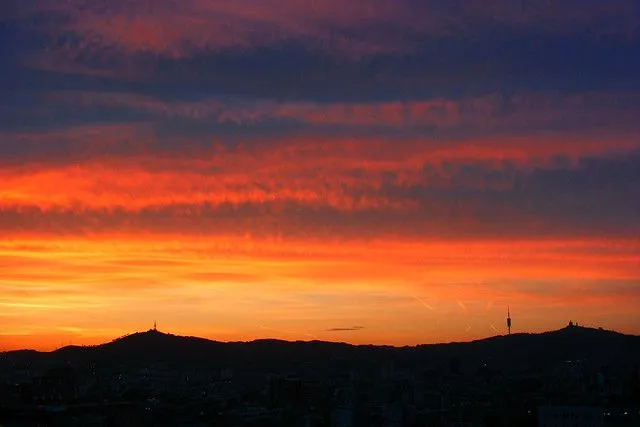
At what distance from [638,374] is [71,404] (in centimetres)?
4726

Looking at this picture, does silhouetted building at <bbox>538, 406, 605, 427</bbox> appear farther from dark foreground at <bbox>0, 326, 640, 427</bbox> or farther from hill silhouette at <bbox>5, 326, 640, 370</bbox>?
hill silhouette at <bbox>5, 326, 640, 370</bbox>

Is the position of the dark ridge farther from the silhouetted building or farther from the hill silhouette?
the silhouetted building

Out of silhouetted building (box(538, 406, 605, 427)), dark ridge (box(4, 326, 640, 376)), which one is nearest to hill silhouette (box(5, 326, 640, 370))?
dark ridge (box(4, 326, 640, 376))

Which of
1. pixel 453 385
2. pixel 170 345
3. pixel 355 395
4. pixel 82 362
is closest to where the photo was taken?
pixel 355 395

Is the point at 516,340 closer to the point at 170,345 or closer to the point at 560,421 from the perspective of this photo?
the point at 170,345

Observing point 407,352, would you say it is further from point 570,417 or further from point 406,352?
point 570,417

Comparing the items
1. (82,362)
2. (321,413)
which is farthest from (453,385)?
(82,362)

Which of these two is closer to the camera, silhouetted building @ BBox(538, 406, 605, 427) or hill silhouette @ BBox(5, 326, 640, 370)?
silhouetted building @ BBox(538, 406, 605, 427)

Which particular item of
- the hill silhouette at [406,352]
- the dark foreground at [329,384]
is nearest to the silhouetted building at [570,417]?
the dark foreground at [329,384]

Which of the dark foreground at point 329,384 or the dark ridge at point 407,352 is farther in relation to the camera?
the dark ridge at point 407,352

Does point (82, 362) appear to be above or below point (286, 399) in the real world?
above

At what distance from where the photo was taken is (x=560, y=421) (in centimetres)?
7000

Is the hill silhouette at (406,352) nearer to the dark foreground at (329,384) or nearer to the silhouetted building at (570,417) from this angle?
the dark foreground at (329,384)

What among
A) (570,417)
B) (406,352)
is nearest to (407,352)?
(406,352)
